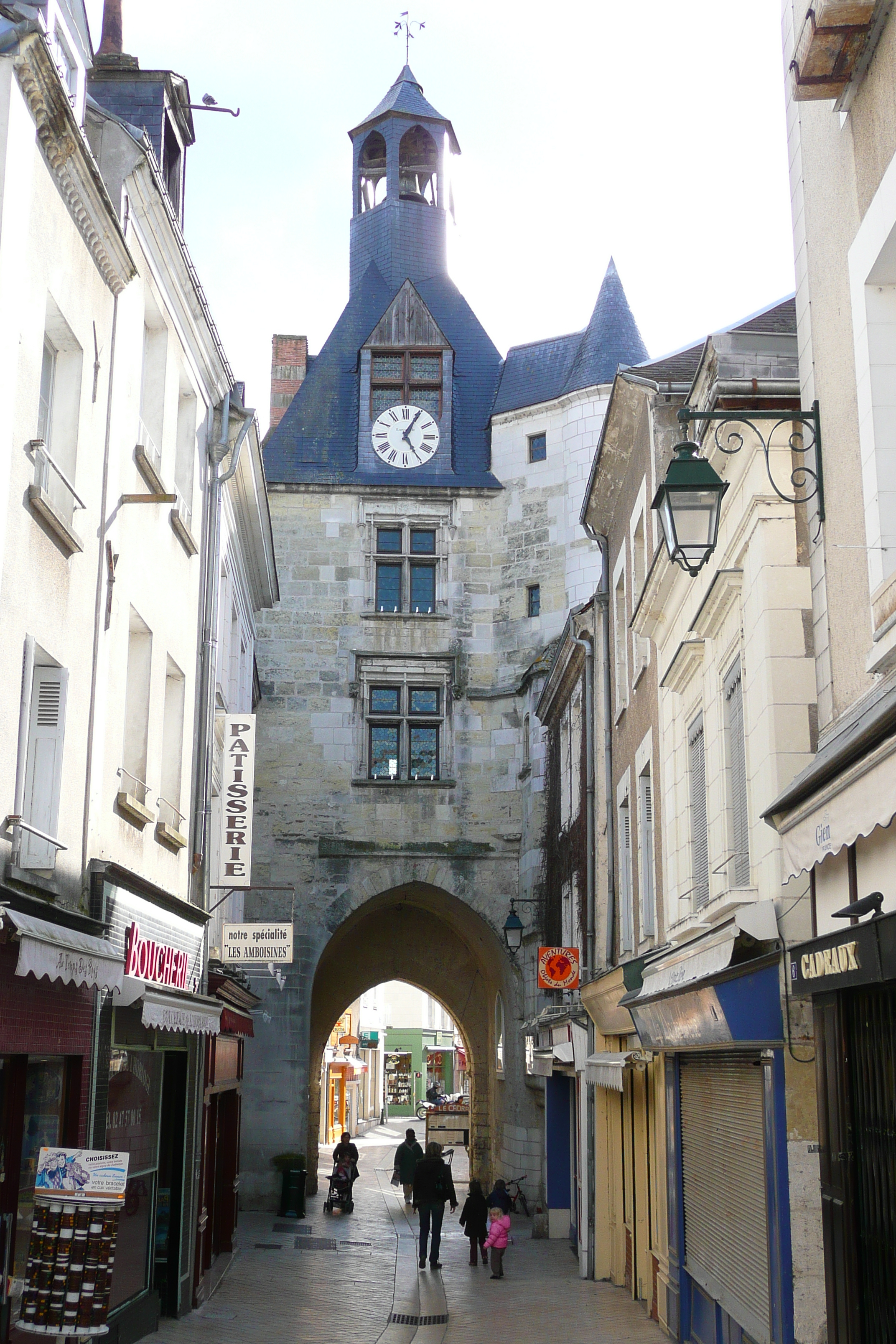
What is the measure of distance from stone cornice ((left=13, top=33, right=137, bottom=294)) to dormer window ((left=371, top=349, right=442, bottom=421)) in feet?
54.8

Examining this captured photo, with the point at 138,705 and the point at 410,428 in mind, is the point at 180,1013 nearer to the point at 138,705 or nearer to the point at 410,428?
the point at 138,705

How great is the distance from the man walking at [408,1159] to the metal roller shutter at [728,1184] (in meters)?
11.1

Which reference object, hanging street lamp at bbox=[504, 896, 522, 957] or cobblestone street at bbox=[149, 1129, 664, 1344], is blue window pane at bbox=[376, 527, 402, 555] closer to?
hanging street lamp at bbox=[504, 896, 522, 957]

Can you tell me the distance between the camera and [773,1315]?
22.0ft

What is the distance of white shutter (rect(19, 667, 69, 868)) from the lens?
8.28 m

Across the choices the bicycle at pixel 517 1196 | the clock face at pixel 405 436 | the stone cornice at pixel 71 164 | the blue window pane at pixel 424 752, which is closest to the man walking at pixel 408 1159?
the bicycle at pixel 517 1196

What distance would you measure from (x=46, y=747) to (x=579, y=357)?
18.4 m

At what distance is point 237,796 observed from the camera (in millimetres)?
14656

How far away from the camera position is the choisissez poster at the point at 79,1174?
7207 millimetres

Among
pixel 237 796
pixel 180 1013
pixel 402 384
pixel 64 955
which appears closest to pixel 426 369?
pixel 402 384

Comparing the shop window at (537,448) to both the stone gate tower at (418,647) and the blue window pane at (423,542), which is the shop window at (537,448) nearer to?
the stone gate tower at (418,647)

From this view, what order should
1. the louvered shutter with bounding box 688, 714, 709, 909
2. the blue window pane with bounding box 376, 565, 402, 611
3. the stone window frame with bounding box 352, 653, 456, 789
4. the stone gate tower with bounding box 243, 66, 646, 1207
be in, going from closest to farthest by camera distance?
the louvered shutter with bounding box 688, 714, 709, 909 → the stone gate tower with bounding box 243, 66, 646, 1207 → the stone window frame with bounding box 352, 653, 456, 789 → the blue window pane with bounding box 376, 565, 402, 611

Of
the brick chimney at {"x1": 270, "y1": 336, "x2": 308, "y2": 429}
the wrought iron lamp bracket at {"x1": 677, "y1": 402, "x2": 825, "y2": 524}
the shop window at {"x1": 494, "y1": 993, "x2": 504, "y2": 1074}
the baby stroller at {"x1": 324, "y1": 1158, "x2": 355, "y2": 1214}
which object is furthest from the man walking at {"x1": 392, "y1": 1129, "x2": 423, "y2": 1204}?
the wrought iron lamp bracket at {"x1": 677, "y1": 402, "x2": 825, "y2": 524}

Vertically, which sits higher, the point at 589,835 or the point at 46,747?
the point at 589,835
